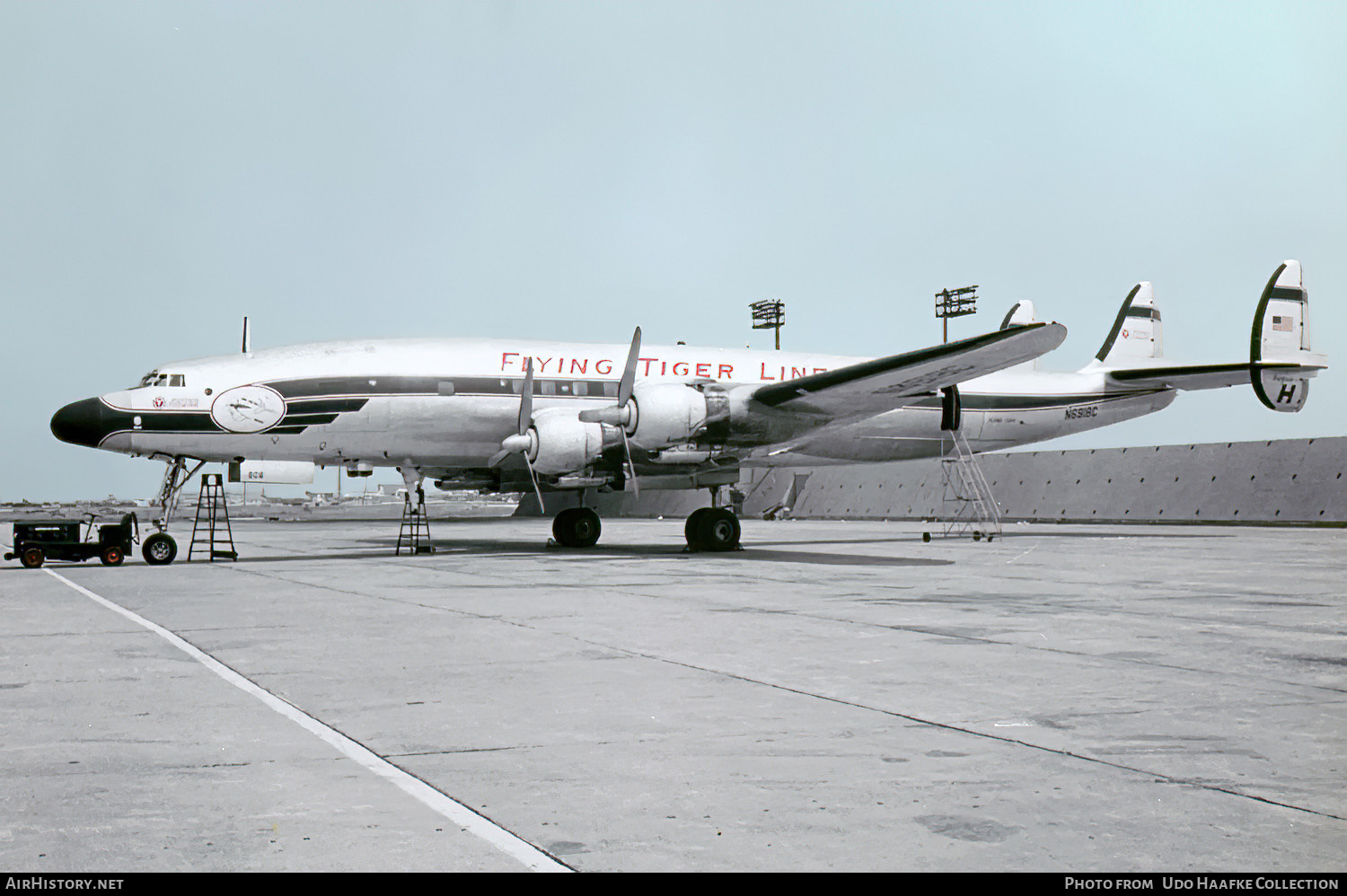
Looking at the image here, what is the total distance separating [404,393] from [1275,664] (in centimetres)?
1723

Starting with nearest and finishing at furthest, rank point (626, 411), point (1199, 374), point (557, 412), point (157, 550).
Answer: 1. point (157, 550)
2. point (626, 411)
3. point (557, 412)
4. point (1199, 374)

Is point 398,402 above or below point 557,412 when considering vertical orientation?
above

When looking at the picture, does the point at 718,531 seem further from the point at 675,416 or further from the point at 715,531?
the point at 675,416

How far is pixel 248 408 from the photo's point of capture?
20.0 metres

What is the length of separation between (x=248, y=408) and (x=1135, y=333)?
2436 cm

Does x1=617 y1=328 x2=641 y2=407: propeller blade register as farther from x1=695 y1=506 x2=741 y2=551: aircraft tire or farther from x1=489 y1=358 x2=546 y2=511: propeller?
x1=695 y1=506 x2=741 y2=551: aircraft tire

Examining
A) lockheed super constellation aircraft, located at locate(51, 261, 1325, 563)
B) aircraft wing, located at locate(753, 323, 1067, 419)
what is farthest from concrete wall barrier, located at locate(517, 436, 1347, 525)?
aircraft wing, located at locate(753, 323, 1067, 419)

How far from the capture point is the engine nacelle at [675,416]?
18.9 meters

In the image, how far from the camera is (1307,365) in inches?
1073

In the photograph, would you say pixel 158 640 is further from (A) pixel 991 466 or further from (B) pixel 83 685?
(A) pixel 991 466

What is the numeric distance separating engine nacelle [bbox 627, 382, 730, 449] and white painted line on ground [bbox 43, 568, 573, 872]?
1181 centimetres

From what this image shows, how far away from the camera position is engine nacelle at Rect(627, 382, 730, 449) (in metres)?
18.9

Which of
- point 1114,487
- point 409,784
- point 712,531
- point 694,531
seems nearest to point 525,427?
point 694,531

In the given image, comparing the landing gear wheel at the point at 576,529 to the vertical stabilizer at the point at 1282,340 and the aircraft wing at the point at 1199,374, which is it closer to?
the aircraft wing at the point at 1199,374
